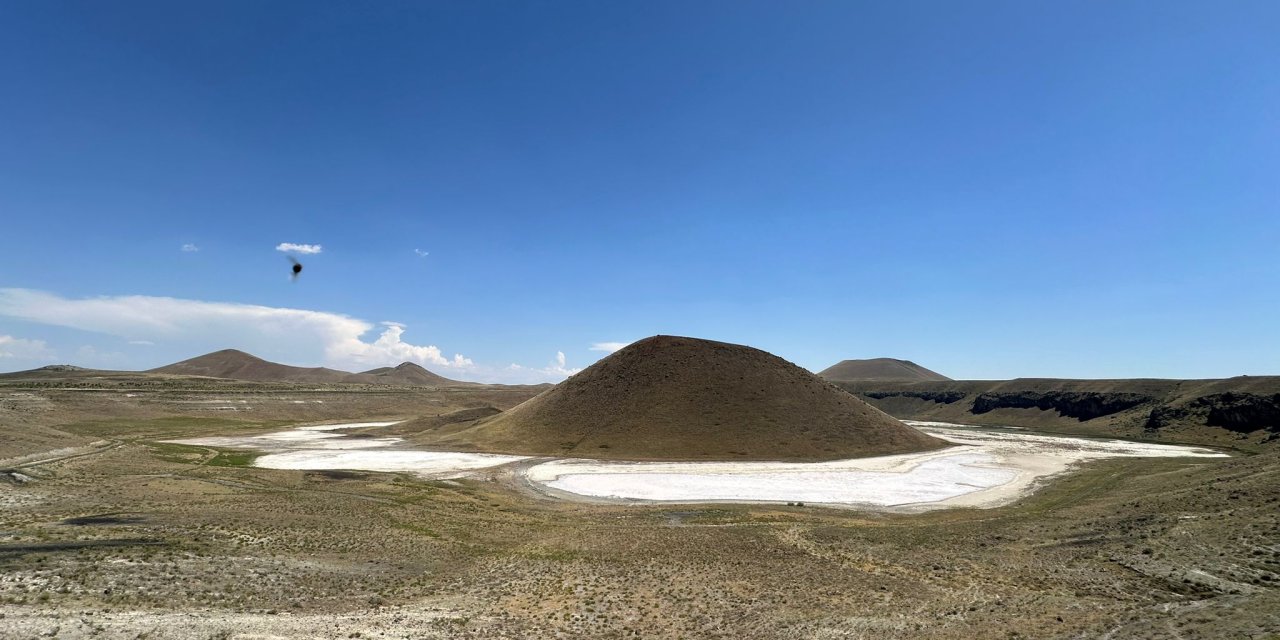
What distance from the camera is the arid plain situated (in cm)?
1688

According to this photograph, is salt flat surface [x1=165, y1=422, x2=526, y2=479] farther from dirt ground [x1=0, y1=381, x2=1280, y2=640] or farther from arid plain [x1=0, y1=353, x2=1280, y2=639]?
dirt ground [x1=0, y1=381, x2=1280, y2=640]

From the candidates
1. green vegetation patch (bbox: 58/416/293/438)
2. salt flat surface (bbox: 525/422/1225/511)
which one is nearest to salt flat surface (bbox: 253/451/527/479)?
salt flat surface (bbox: 525/422/1225/511)

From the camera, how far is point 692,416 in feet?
244

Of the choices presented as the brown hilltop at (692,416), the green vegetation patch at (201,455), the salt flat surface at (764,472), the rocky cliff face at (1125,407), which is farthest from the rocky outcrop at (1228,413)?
the green vegetation patch at (201,455)

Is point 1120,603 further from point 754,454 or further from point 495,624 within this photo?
point 754,454

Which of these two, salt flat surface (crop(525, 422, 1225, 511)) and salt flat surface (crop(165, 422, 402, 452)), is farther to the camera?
salt flat surface (crop(165, 422, 402, 452))

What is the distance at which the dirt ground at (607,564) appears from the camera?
16.8 metres

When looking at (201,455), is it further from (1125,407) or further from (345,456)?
(1125,407)

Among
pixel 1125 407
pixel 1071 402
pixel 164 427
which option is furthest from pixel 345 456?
pixel 1071 402

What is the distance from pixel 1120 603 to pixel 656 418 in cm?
5728

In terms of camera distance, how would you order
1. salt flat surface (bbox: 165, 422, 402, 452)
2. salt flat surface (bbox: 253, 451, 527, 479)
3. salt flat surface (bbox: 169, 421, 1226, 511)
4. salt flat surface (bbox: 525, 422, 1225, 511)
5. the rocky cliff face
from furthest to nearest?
1. the rocky cliff face
2. salt flat surface (bbox: 165, 422, 402, 452)
3. salt flat surface (bbox: 253, 451, 527, 479)
4. salt flat surface (bbox: 169, 421, 1226, 511)
5. salt flat surface (bbox: 525, 422, 1225, 511)

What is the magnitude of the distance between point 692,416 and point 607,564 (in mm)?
51070

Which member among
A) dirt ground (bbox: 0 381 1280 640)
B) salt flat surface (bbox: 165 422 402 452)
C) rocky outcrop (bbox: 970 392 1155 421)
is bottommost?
salt flat surface (bbox: 165 422 402 452)

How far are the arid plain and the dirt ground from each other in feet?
0.40
